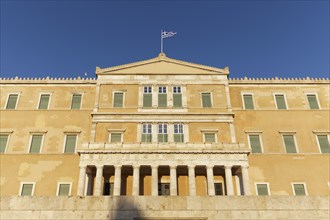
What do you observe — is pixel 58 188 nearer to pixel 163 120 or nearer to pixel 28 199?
pixel 163 120

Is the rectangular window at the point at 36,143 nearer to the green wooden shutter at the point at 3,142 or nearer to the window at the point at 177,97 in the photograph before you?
the green wooden shutter at the point at 3,142

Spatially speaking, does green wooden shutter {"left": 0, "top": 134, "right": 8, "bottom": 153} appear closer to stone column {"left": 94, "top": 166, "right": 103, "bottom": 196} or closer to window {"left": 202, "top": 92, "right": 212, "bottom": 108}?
stone column {"left": 94, "top": 166, "right": 103, "bottom": 196}

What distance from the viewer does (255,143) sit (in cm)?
2958

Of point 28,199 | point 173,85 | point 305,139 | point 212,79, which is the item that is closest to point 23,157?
point 173,85

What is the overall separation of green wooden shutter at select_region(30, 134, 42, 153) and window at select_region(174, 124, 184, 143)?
1329 centimetres

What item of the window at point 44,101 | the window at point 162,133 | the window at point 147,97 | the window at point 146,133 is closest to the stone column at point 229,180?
the window at point 162,133

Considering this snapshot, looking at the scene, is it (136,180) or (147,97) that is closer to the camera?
(136,180)

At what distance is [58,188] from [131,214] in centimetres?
1801

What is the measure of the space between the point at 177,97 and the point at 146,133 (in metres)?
5.22

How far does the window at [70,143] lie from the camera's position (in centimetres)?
2902

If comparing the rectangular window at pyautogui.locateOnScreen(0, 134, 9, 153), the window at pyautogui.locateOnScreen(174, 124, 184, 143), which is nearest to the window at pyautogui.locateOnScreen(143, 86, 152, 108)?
the window at pyautogui.locateOnScreen(174, 124, 184, 143)

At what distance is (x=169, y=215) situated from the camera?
12.0 m

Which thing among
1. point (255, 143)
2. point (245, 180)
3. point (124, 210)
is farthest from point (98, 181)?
point (255, 143)

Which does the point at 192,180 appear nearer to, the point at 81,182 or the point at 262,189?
the point at 262,189
